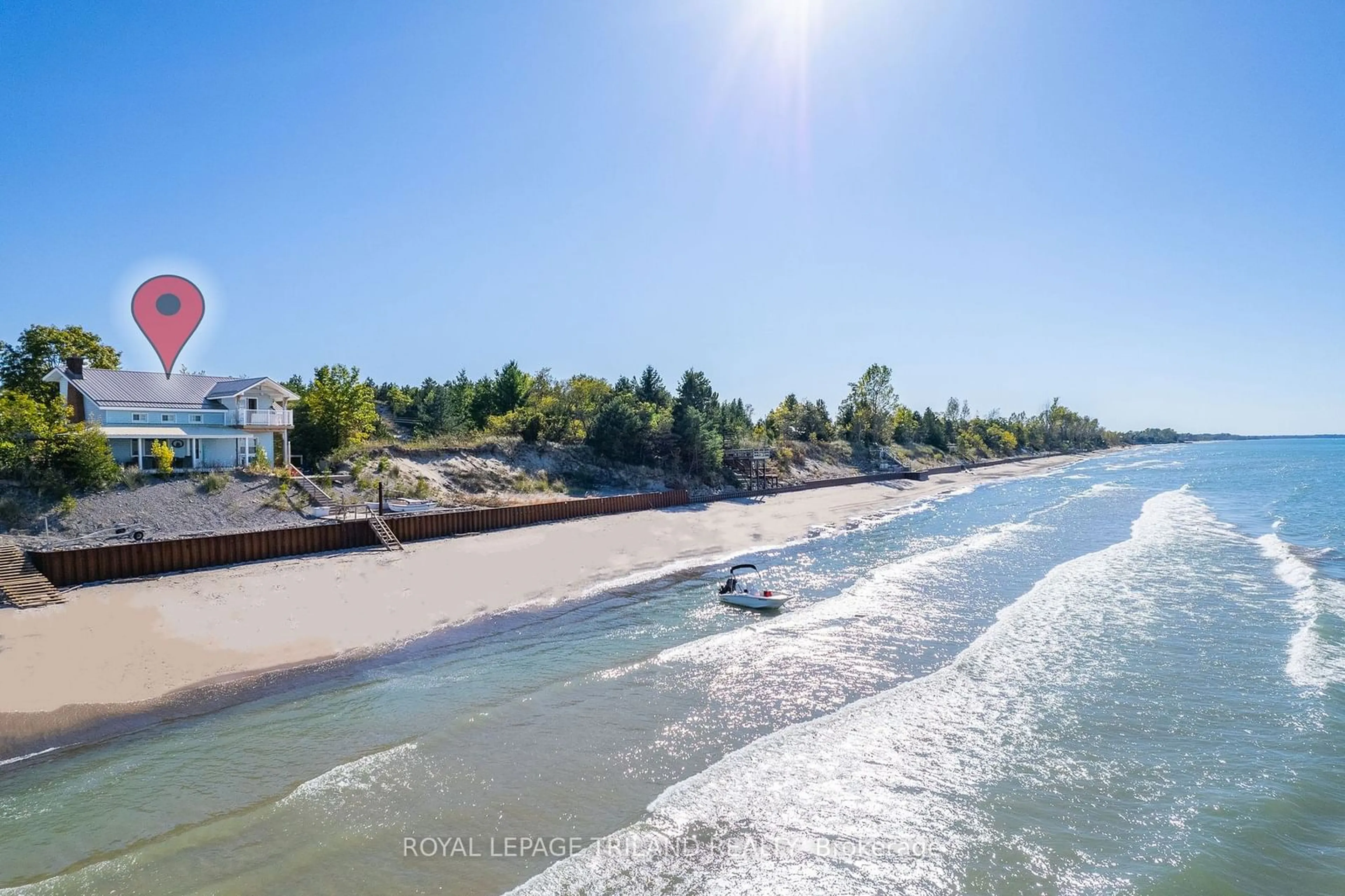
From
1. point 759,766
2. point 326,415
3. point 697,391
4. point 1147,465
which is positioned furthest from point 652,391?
point 1147,465

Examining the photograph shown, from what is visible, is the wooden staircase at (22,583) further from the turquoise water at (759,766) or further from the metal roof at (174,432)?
the metal roof at (174,432)

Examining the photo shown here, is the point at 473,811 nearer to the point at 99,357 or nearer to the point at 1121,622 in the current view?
the point at 1121,622

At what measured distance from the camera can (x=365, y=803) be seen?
1341 cm

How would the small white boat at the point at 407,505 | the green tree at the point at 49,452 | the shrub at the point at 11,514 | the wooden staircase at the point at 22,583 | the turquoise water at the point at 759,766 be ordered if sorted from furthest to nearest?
the small white boat at the point at 407,505 < the green tree at the point at 49,452 < the shrub at the point at 11,514 < the wooden staircase at the point at 22,583 < the turquoise water at the point at 759,766

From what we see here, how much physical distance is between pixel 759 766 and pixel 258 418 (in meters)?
40.2

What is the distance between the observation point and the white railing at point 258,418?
139ft

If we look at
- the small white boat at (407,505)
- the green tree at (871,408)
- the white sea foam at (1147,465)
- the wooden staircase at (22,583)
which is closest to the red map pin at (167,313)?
the wooden staircase at (22,583)

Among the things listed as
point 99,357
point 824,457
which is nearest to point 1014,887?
point 99,357

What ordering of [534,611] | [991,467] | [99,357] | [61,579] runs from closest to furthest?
[61,579] → [534,611] → [99,357] → [991,467]

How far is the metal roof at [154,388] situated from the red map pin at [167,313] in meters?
28.6

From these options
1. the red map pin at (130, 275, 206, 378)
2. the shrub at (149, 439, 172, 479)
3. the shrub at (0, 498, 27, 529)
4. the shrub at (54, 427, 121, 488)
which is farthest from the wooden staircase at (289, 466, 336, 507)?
the red map pin at (130, 275, 206, 378)

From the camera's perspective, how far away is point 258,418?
4253 cm

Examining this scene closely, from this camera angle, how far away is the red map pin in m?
16.5

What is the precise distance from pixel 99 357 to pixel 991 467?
139m
